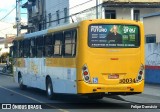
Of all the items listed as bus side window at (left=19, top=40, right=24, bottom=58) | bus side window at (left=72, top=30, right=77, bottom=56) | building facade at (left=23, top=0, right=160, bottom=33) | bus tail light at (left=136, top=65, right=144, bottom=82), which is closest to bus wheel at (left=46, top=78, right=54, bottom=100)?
bus side window at (left=72, top=30, right=77, bottom=56)

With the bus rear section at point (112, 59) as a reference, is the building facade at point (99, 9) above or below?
above

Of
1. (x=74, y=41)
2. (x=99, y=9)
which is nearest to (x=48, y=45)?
(x=74, y=41)

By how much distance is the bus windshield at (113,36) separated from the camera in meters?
15.5

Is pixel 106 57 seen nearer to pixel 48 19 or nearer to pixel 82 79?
pixel 82 79

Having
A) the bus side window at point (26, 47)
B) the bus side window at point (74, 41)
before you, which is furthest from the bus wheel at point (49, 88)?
the bus side window at point (26, 47)

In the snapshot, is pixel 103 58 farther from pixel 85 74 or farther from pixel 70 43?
pixel 70 43

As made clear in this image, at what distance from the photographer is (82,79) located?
49.9 ft

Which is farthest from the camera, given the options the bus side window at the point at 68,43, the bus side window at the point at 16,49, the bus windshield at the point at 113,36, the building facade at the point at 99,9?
the building facade at the point at 99,9

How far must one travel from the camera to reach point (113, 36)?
15.7 m

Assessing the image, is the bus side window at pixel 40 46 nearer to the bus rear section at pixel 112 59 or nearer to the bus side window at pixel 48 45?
the bus side window at pixel 48 45

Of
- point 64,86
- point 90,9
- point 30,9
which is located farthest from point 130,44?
point 30,9

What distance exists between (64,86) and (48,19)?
34.9 meters

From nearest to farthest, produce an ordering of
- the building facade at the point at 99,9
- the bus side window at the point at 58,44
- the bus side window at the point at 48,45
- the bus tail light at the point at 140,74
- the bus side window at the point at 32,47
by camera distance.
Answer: the bus tail light at the point at 140,74 → the bus side window at the point at 58,44 → the bus side window at the point at 48,45 → the bus side window at the point at 32,47 → the building facade at the point at 99,9

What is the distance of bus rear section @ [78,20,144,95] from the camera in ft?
50.1
